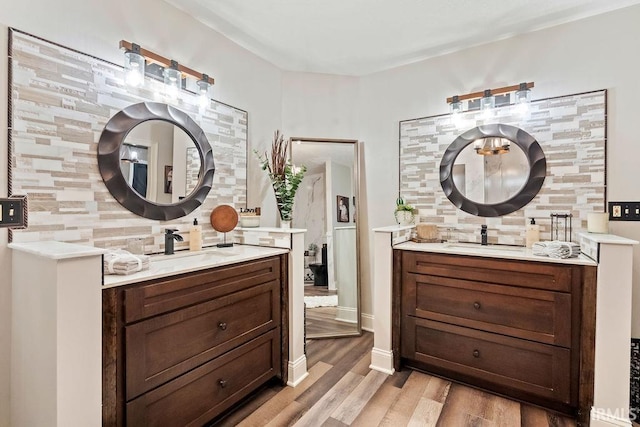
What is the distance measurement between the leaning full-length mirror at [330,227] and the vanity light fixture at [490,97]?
3.35 feet

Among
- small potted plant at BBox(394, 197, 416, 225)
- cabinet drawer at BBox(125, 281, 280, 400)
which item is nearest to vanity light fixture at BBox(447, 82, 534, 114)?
small potted plant at BBox(394, 197, 416, 225)

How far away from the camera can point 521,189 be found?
2523 mm

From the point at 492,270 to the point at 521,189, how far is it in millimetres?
842

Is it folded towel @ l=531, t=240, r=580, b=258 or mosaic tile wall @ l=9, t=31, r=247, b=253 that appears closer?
mosaic tile wall @ l=9, t=31, r=247, b=253

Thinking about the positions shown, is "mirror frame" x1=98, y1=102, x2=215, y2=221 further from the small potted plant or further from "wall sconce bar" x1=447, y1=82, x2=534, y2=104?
"wall sconce bar" x1=447, y1=82, x2=534, y2=104

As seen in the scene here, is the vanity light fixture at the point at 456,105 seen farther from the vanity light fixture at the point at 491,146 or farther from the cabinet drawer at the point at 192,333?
the cabinet drawer at the point at 192,333

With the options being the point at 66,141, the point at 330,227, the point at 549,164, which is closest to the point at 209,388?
the point at 66,141

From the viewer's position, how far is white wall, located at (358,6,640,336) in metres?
2.20

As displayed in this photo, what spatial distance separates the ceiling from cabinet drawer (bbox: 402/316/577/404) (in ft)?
7.76

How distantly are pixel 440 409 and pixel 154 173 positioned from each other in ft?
8.05

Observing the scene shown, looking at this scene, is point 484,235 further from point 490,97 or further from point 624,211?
point 490,97

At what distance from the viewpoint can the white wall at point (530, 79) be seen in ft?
7.20

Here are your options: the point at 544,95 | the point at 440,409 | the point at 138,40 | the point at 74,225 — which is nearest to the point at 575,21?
the point at 544,95

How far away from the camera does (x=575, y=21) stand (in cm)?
236
